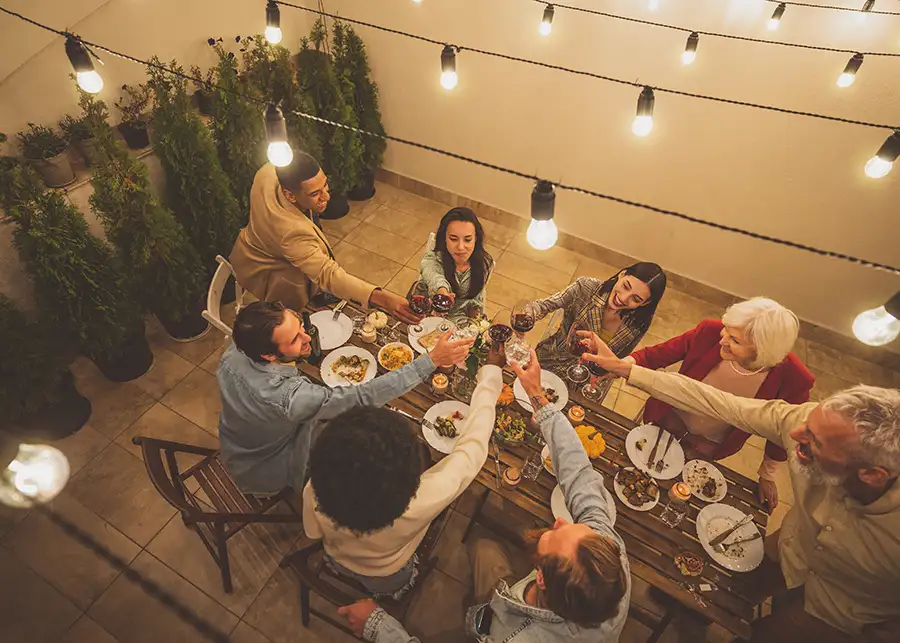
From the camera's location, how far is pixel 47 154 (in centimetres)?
349

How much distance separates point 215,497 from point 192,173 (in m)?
2.46

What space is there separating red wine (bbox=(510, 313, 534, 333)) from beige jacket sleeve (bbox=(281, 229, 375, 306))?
90cm

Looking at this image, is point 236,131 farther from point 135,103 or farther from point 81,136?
point 81,136

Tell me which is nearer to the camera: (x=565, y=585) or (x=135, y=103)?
(x=565, y=585)

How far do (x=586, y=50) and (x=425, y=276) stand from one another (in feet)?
8.97

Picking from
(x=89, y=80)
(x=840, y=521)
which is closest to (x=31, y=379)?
(x=89, y=80)

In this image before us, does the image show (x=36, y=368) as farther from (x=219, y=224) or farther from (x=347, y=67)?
(x=347, y=67)

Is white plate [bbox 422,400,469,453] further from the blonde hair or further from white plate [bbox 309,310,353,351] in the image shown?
the blonde hair

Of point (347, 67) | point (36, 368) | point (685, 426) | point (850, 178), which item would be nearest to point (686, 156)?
→ point (850, 178)

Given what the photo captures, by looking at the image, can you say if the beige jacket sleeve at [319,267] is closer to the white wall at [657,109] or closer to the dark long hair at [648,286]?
the dark long hair at [648,286]

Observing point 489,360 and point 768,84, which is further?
point 768,84

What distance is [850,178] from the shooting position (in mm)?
3918

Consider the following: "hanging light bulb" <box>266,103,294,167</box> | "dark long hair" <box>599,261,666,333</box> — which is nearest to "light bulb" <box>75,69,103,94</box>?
"hanging light bulb" <box>266,103,294,167</box>

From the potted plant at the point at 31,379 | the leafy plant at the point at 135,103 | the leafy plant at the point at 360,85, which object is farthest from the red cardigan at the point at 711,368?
the leafy plant at the point at 135,103
